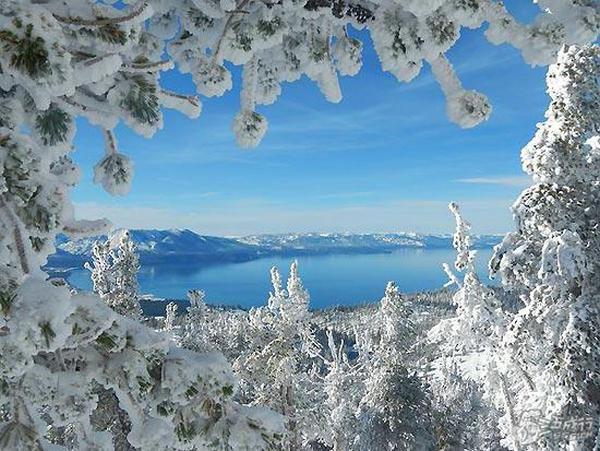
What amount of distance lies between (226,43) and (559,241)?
8.85 m

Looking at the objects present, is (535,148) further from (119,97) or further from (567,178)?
(119,97)

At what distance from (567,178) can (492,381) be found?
26.3 feet

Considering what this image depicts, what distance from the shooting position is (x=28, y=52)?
189 cm

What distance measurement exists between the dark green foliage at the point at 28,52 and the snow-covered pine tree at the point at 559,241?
384 inches

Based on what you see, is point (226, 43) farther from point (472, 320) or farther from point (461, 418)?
point (461, 418)

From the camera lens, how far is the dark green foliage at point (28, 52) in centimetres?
188

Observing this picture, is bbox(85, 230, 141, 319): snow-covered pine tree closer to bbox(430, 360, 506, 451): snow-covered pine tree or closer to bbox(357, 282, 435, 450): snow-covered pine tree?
bbox(357, 282, 435, 450): snow-covered pine tree

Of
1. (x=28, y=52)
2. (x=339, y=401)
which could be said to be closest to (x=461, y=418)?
(x=339, y=401)

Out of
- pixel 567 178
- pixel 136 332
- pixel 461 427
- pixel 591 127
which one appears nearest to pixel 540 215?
pixel 567 178

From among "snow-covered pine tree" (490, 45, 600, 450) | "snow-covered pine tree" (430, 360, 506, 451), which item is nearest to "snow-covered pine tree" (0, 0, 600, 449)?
"snow-covered pine tree" (490, 45, 600, 450)

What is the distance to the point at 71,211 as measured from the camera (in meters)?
2.23

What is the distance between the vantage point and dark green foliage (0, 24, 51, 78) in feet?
6.18

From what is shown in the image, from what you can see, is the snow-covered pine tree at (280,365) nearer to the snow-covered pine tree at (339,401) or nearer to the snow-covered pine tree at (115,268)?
the snow-covered pine tree at (339,401)

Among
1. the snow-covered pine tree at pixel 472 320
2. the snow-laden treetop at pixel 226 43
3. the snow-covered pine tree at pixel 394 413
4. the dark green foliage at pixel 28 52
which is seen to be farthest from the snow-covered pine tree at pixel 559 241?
the snow-covered pine tree at pixel 394 413
